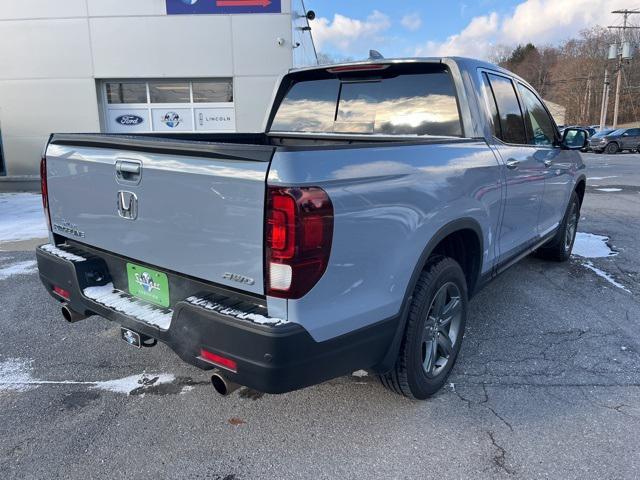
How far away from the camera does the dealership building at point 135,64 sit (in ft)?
41.7

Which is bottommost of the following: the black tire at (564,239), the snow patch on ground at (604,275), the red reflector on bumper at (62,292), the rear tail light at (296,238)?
the snow patch on ground at (604,275)

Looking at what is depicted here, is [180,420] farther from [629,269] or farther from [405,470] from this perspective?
[629,269]

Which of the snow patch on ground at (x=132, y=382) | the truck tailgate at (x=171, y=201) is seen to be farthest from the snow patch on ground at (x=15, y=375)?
the truck tailgate at (x=171, y=201)

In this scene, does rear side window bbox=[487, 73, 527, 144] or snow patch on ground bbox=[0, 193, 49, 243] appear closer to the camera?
rear side window bbox=[487, 73, 527, 144]

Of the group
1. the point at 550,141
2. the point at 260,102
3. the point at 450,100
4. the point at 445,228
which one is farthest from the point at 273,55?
the point at 445,228

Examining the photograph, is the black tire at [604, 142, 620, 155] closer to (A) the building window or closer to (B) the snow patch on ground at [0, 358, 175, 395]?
(A) the building window

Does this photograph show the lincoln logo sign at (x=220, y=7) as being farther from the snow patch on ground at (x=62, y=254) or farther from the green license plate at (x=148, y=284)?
the green license plate at (x=148, y=284)

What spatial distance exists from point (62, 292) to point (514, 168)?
3.18 m

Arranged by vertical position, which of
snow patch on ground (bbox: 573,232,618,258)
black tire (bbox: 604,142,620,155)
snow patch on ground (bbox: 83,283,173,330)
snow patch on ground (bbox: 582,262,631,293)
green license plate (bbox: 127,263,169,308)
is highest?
green license plate (bbox: 127,263,169,308)

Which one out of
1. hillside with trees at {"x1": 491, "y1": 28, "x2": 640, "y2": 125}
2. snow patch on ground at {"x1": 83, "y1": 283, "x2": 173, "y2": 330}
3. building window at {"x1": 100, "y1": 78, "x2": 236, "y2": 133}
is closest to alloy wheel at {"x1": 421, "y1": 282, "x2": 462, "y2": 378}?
snow patch on ground at {"x1": 83, "y1": 283, "x2": 173, "y2": 330}

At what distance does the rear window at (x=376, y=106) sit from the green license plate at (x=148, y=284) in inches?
77.7

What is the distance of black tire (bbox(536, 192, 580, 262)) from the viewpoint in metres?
5.46

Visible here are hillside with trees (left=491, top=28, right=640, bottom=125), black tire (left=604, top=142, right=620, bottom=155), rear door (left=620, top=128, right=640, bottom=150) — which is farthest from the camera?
hillside with trees (left=491, top=28, right=640, bottom=125)

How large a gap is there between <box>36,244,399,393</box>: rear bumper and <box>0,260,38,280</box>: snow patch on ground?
3793 mm
